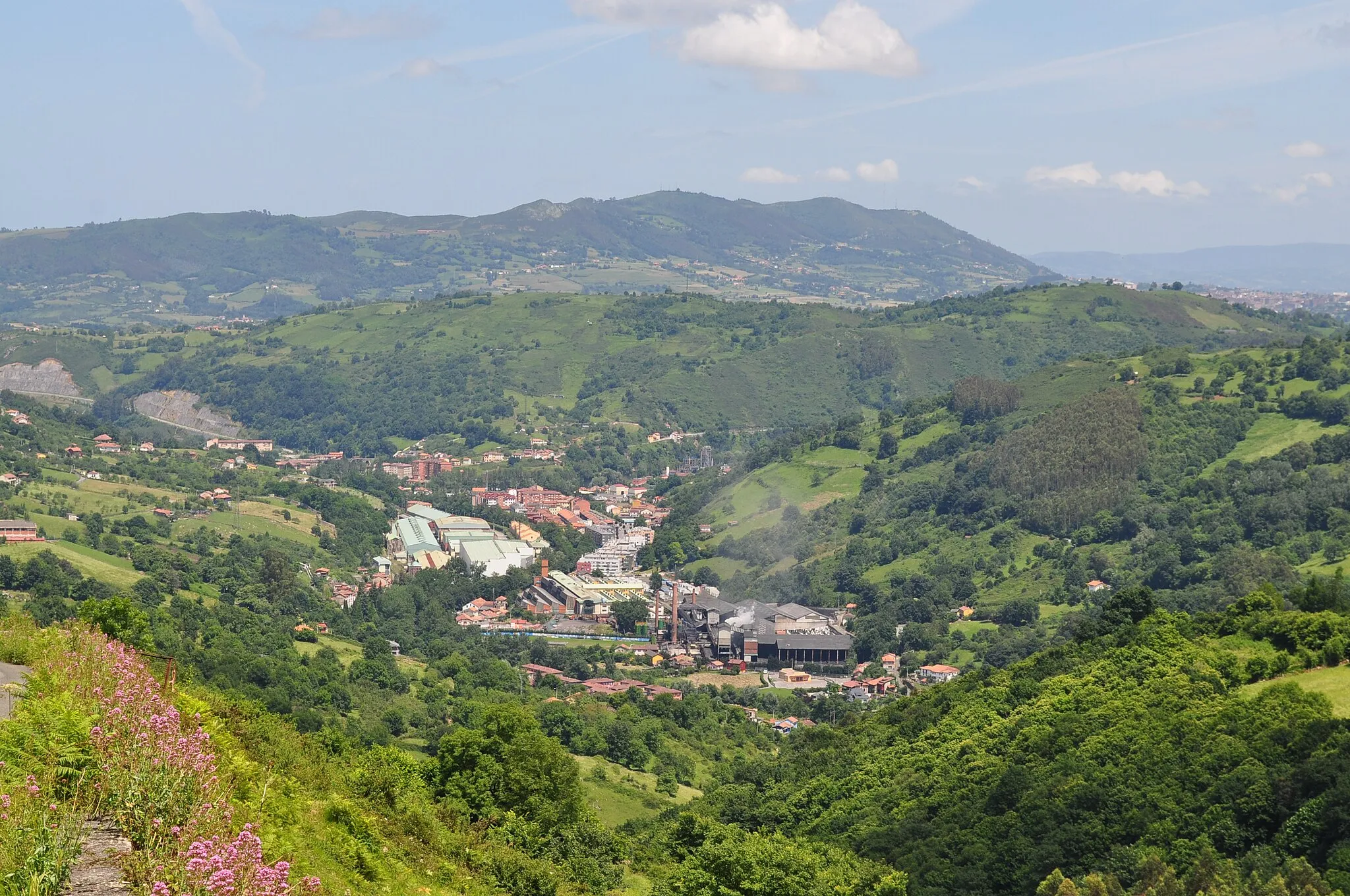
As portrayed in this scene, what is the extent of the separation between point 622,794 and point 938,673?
96.8ft

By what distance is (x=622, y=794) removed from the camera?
40156 millimetres

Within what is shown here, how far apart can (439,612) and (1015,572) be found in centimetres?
3317

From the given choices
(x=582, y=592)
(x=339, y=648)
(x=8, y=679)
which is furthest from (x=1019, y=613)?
(x=8, y=679)

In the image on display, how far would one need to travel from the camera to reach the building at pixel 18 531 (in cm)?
6372

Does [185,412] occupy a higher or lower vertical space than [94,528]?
lower

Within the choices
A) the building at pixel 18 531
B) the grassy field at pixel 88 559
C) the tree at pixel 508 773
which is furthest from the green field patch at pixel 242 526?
the tree at pixel 508 773

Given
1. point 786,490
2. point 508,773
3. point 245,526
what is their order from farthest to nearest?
point 786,490, point 245,526, point 508,773

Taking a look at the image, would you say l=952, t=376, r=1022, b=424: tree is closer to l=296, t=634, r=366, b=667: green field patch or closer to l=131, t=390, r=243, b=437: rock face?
l=296, t=634, r=366, b=667: green field patch

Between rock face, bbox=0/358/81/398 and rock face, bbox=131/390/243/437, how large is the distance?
332 inches

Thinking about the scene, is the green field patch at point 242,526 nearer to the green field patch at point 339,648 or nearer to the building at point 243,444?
the green field patch at point 339,648

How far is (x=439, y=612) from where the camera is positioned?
3088 inches

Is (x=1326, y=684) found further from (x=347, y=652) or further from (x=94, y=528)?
(x=94, y=528)

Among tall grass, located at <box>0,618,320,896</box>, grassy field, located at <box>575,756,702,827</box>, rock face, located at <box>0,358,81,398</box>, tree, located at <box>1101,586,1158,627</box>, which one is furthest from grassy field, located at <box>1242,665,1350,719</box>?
rock face, located at <box>0,358,81,398</box>

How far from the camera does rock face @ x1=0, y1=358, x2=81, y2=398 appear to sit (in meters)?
169
